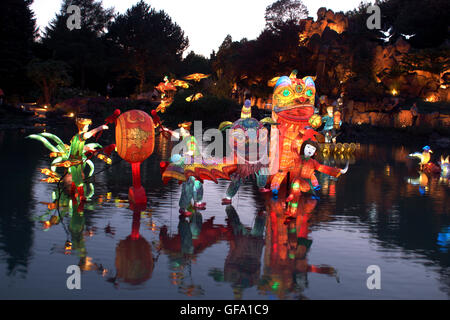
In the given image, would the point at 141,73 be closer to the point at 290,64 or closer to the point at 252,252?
the point at 290,64

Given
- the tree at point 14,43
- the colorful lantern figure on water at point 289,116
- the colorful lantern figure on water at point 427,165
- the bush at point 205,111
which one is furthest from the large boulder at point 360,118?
the colorful lantern figure on water at point 289,116

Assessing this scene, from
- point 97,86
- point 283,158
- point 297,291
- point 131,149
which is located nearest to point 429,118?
point 283,158

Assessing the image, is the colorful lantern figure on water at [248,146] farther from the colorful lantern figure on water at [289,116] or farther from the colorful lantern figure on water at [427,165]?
the colorful lantern figure on water at [427,165]

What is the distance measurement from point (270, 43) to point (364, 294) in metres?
44.8

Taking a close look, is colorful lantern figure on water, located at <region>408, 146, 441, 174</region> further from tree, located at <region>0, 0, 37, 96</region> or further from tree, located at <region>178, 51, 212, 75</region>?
tree, located at <region>178, 51, 212, 75</region>

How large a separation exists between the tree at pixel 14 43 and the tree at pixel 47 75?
29.9 inches

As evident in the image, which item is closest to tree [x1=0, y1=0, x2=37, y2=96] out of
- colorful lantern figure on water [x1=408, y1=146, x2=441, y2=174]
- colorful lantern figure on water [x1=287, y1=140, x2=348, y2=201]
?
colorful lantern figure on water [x1=408, y1=146, x2=441, y2=174]

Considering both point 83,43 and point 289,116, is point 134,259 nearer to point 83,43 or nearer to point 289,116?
point 289,116

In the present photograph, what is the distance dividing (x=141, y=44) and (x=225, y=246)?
50.5 meters

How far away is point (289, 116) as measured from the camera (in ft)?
36.0

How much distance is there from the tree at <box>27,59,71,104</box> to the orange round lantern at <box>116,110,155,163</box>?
108 feet

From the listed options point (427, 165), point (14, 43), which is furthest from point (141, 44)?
point (427, 165)

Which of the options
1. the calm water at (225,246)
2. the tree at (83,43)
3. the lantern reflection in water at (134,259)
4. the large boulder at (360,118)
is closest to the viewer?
the calm water at (225,246)

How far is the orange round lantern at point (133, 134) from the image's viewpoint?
30.6ft
